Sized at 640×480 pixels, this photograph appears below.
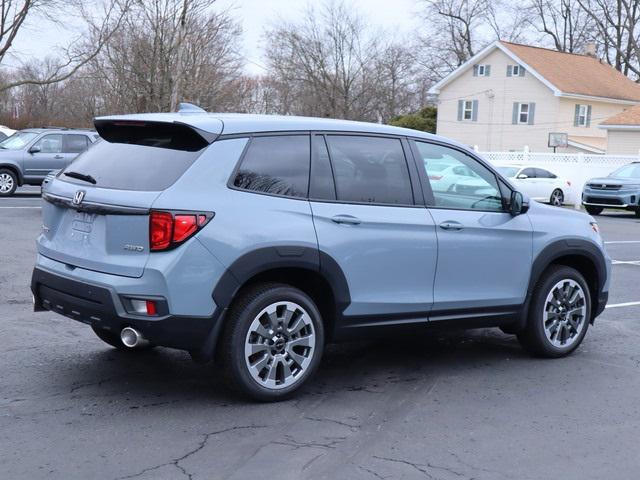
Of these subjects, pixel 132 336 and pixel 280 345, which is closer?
pixel 132 336

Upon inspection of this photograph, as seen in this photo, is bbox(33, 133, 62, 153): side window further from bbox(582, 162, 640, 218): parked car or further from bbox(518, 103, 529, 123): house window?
bbox(518, 103, 529, 123): house window

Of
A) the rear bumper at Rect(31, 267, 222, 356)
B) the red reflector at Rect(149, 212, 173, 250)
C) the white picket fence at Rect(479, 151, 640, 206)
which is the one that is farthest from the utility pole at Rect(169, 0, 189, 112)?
the red reflector at Rect(149, 212, 173, 250)

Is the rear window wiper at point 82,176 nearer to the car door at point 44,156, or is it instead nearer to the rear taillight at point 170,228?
the rear taillight at point 170,228

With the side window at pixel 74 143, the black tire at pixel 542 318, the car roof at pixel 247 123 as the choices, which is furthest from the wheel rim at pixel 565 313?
the side window at pixel 74 143

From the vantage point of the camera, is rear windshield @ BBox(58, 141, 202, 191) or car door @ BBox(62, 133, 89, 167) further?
car door @ BBox(62, 133, 89, 167)

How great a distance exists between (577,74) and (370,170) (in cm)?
4934

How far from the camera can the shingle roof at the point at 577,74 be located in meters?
49.2

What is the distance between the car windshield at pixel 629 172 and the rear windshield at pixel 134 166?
74.5ft

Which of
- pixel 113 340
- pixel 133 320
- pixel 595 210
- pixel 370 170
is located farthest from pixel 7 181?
pixel 133 320

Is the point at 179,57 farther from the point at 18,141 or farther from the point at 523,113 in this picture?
the point at 523,113

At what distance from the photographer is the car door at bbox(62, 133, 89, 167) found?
72.0 ft

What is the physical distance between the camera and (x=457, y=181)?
645 cm

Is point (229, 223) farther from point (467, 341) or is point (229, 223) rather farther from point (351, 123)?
Result: point (467, 341)

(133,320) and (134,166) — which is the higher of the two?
(134,166)
